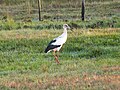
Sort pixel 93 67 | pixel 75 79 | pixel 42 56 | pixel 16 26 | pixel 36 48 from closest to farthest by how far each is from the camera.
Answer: pixel 75 79 → pixel 93 67 → pixel 42 56 → pixel 36 48 → pixel 16 26

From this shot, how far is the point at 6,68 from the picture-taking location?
46.4 ft

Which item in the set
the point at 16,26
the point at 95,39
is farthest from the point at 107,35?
the point at 16,26

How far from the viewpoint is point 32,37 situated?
21266 millimetres

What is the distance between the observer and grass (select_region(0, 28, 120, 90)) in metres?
10.2

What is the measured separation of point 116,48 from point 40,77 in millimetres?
6931

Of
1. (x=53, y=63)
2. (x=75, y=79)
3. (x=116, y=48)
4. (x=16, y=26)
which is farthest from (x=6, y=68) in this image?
(x=16, y=26)

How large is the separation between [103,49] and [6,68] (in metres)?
4.80

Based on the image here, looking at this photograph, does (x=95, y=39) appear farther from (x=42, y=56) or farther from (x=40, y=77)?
(x=40, y=77)

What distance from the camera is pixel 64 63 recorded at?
1477 centimetres

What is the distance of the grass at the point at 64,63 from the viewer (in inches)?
402

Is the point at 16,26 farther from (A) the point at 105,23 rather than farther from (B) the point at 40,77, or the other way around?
(B) the point at 40,77

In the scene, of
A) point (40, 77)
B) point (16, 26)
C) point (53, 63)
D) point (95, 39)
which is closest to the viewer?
point (40, 77)

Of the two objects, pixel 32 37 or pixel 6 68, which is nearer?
pixel 6 68

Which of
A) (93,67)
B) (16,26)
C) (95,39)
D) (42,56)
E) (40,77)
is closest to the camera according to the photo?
(40,77)
